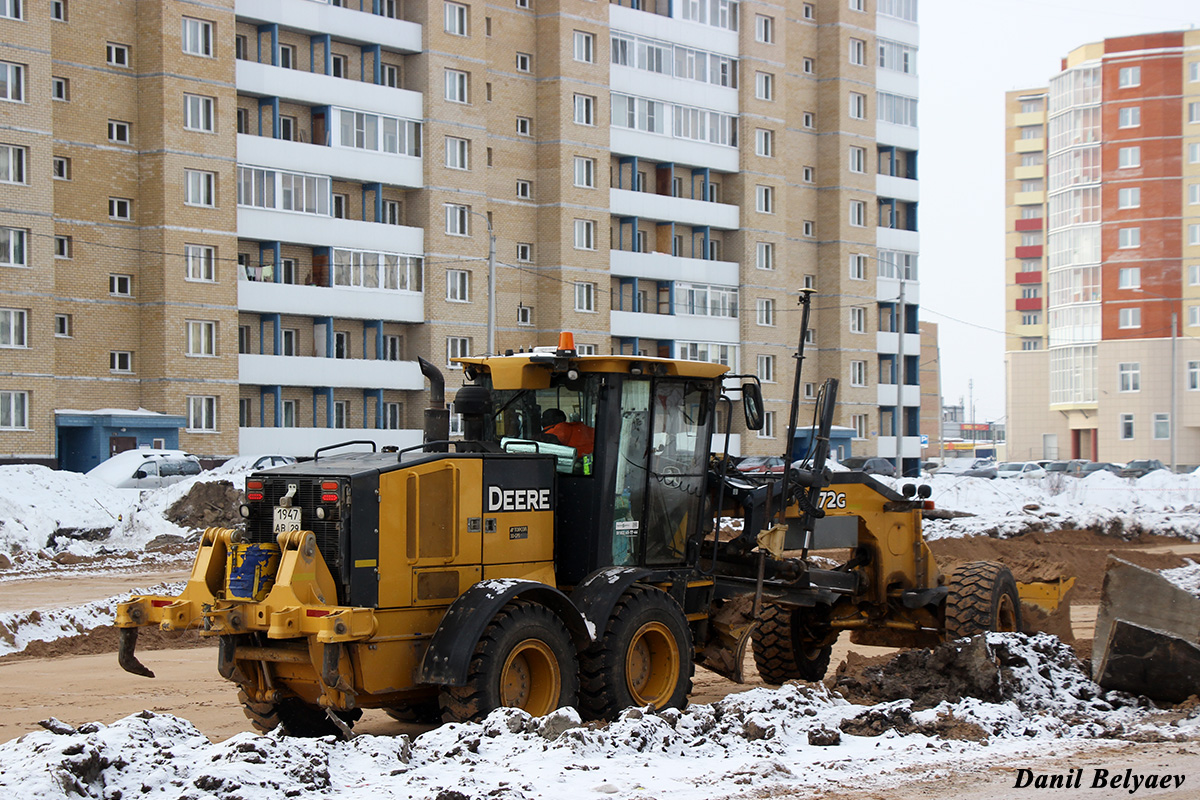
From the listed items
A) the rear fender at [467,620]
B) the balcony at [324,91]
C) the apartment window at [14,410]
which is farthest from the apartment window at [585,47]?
the rear fender at [467,620]

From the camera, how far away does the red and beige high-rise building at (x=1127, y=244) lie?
9000 centimetres

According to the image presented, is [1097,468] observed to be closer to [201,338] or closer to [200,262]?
[201,338]

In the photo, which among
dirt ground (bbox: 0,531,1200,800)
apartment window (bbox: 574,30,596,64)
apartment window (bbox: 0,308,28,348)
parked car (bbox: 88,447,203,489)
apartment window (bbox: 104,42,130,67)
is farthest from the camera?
apartment window (bbox: 574,30,596,64)

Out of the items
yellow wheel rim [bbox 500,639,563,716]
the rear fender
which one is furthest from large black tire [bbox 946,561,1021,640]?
yellow wheel rim [bbox 500,639,563,716]

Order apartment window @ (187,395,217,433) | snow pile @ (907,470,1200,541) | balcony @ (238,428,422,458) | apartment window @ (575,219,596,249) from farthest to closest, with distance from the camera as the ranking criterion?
apartment window @ (575,219,596,249) < balcony @ (238,428,422,458) < apartment window @ (187,395,217,433) < snow pile @ (907,470,1200,541)

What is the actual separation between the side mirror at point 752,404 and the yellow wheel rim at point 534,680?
246 centimetres

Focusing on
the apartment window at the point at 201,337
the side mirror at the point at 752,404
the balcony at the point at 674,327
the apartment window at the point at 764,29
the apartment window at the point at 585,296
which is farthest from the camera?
the apartment window at the point at 764,29

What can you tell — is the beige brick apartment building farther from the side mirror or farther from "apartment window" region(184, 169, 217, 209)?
the side mirror

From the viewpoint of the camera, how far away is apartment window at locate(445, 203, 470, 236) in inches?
2240

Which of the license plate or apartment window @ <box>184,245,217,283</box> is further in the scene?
apartment window @ <box>184,245,217,283</box>

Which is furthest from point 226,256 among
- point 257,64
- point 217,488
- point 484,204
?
point 217,488

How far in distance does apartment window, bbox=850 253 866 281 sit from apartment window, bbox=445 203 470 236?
82.4ft

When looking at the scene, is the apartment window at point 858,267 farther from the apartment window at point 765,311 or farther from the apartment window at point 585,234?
the apartment window at point 585,234

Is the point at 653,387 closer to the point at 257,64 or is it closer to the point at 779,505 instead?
the point at 779,505
